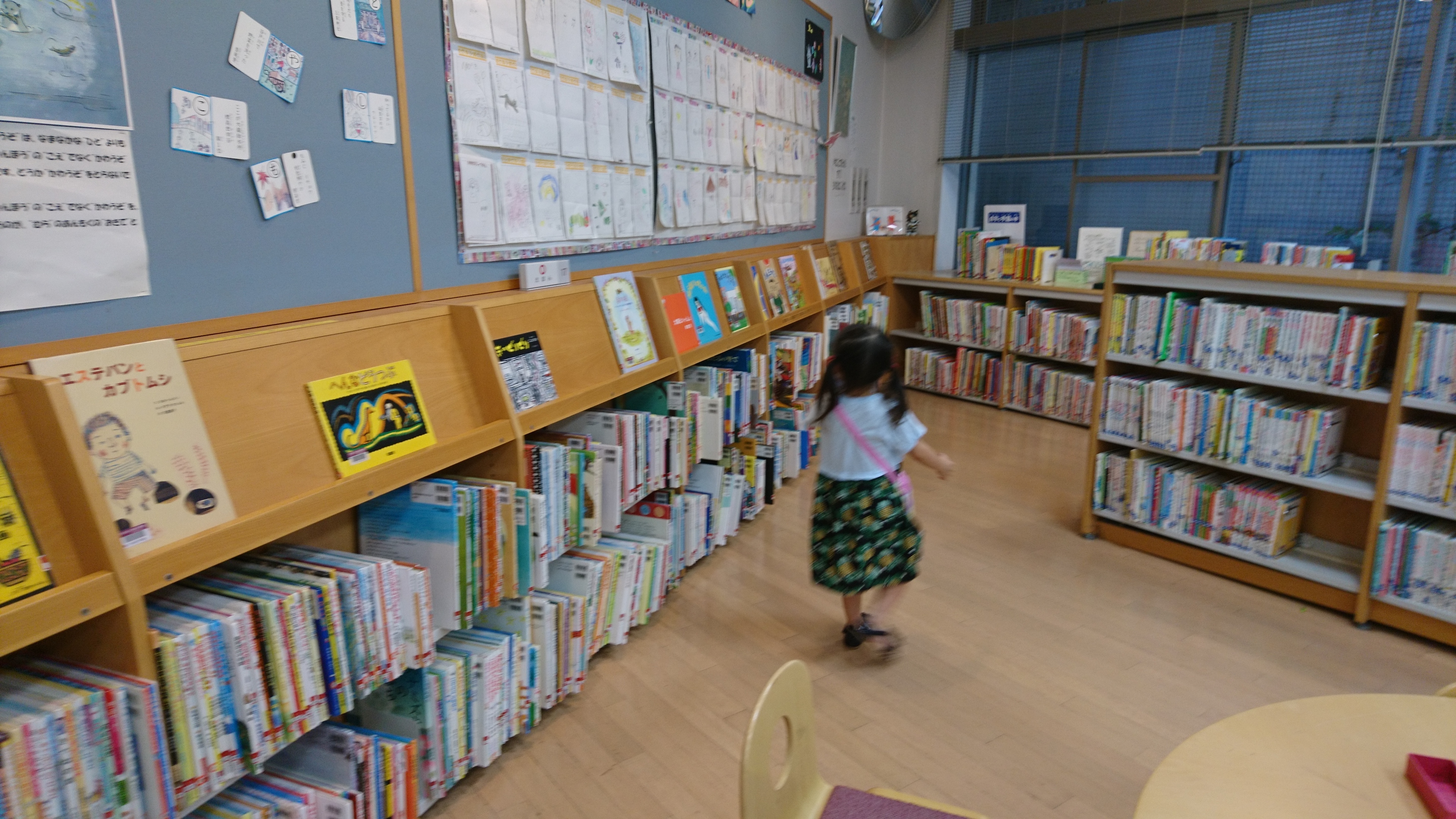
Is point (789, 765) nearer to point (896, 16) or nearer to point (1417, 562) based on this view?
point (1417, 562)

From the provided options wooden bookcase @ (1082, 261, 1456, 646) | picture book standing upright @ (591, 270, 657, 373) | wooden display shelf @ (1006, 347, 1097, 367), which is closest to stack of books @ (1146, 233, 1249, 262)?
wooden display shelf @ (1006, 347, 1097, 367)

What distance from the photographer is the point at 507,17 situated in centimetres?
249

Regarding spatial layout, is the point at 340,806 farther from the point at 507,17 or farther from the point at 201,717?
the point at 507,17

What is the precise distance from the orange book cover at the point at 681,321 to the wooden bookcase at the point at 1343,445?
193 cm

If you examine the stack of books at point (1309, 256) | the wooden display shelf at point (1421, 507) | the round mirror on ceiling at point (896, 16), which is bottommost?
the wooden display shelf at point (1421, 507)

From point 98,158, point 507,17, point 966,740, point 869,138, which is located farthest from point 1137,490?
point 869,138

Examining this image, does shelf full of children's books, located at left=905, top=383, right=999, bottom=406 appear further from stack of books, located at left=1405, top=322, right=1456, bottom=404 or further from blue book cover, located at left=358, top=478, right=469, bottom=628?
blue book cover, located at left=358, top=478, right=469, bottom=628

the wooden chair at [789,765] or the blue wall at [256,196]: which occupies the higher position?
the blue wall at [256,196]

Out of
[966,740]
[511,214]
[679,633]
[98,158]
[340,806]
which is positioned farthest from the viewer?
[679,633]

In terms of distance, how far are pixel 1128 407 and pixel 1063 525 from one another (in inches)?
27.4

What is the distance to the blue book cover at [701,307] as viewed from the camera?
3441mm

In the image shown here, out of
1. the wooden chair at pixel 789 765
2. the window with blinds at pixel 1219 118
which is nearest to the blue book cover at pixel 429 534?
the wooden chair at pixel 789 765

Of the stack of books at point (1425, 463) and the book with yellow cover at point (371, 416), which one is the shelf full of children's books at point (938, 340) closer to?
the stack of books at point (1425, 463)

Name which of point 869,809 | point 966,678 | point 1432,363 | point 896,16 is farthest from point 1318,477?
point 896,16
